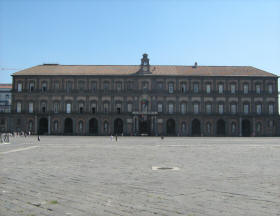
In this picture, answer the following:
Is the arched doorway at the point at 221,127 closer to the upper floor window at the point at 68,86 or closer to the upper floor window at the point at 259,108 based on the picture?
the upper floor window at the point at 259,108

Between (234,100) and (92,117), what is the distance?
91.8 ft

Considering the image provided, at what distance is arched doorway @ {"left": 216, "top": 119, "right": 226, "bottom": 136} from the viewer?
5947 cm

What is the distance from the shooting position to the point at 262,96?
59531 mm

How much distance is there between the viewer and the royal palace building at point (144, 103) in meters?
58.9

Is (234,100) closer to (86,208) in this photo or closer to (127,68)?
(127,68)

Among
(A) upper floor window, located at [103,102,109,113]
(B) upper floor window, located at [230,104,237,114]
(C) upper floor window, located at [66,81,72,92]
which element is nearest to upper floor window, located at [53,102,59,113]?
(C) upper floor window, located at [66,81,72,92]

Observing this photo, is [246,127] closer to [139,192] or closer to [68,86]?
[68,86]

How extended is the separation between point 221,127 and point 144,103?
1586 cm

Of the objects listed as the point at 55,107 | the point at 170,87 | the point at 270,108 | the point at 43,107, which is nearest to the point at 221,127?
the point at 270,108

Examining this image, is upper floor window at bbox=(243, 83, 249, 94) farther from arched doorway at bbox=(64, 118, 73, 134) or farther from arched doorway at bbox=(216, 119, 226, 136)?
arched doorway at bbox=(64, 118, 73, 134)

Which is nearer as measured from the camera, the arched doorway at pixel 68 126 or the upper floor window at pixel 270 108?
the upper floor window at pixel 270 108

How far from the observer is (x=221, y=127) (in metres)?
59.7

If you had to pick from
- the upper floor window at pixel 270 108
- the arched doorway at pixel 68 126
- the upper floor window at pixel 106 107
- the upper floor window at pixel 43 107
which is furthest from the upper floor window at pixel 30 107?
the upper floor window at pixel 270 108

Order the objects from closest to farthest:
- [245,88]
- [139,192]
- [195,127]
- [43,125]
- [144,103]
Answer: [139,192], [144,103], [195,127], [245,88], [43,125]
